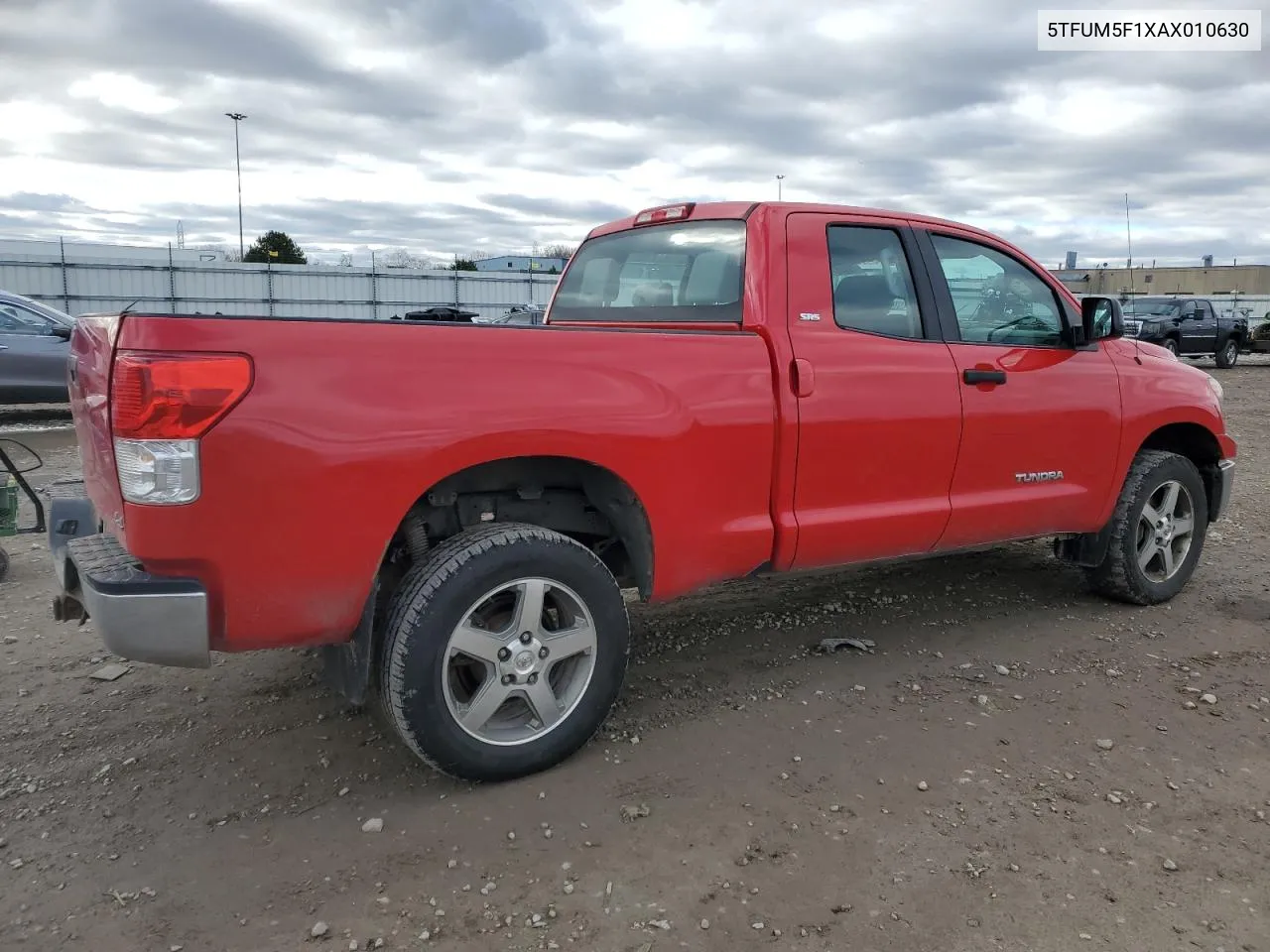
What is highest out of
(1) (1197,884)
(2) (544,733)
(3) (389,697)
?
(3) (389,697)

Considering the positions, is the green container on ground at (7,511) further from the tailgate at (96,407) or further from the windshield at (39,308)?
the windshield at (39,308)

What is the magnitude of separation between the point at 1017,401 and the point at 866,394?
0.90m

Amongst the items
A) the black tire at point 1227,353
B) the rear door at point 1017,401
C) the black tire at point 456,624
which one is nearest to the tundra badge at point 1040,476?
the rear door at point 1017,401

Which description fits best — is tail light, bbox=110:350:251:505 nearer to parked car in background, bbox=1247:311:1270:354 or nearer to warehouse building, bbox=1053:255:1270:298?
parked car in background, bbox=1247:311:1270:354

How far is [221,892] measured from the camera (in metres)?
2.54

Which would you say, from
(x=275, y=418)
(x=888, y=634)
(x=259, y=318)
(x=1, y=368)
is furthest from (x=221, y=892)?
(x=1, y=368)

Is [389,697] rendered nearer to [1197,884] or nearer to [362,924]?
[362,924]

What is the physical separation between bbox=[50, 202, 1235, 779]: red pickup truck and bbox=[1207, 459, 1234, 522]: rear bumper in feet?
2.25

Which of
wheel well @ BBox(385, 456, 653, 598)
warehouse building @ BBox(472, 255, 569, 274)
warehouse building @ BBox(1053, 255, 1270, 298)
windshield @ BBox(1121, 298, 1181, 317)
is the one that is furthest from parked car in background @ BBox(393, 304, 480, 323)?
warehouse building @ BBox(1053, 255, 1270, 298)

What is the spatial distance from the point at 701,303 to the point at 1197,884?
250 cm

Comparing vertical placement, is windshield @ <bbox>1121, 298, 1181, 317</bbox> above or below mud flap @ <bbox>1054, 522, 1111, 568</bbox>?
above

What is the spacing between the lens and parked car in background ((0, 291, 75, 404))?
10227 millimetres

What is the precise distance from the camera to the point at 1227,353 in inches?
923

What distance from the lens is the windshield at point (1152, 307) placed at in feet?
75.0
